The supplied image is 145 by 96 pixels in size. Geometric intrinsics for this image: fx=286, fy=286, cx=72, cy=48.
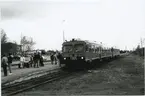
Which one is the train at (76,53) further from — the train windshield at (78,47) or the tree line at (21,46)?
the tree line at (21,46)

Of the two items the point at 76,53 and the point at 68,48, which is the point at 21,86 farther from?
the point at 68,48

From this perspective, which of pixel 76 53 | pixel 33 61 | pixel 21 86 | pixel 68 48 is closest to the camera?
pixel 21 86

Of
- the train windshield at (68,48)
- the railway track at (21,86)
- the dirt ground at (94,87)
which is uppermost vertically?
the train windshield at (68,48)

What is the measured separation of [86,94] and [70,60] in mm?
15218

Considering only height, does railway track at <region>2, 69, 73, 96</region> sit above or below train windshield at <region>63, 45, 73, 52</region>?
below

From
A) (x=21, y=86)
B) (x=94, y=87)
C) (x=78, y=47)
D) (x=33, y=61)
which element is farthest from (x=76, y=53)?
(x=94, y=87)

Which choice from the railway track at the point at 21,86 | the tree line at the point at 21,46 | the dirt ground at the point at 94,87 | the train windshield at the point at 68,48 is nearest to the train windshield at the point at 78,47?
the train windshield at the point at 68,48

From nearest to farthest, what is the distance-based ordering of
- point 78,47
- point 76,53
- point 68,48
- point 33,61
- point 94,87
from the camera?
1. point 94,87
2. point 76,53
3. point 78,47
4. point 68,48
5. point 33,61

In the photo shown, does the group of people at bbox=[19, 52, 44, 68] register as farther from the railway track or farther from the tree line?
the tree line

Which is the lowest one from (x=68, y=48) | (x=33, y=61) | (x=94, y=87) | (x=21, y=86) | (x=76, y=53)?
(x=21, y=86)

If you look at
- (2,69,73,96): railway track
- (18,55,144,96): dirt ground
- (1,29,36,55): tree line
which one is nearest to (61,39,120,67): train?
(18,55,144,96): dirt ground

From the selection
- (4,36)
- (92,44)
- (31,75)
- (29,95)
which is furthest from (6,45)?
(29,95)

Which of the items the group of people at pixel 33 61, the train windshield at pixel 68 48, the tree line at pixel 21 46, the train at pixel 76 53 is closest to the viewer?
the train at pixel 76 53

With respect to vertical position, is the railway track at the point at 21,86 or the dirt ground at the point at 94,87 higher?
the dirt ground at the point at 94,87
